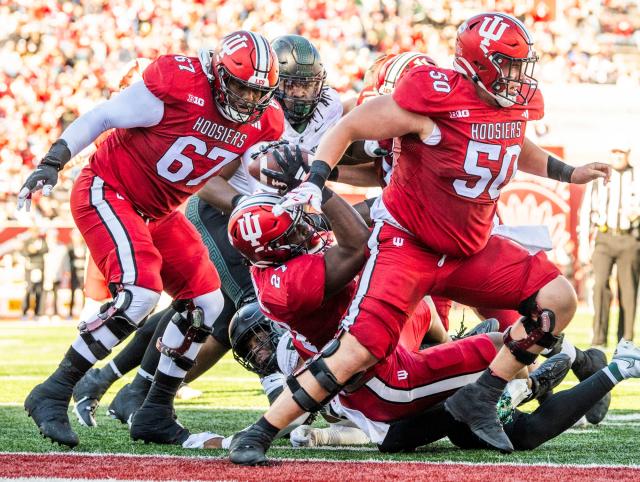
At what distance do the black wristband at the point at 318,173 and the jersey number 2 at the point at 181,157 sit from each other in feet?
2.84

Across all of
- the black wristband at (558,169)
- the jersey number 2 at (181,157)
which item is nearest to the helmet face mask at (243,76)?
the jersey number 2 at (181,157)

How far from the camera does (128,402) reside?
5.25 meters

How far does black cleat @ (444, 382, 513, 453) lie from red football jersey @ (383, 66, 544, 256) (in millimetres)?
538

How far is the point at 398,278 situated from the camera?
3998mm

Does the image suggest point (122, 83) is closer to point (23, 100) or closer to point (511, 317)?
point (511, 317)

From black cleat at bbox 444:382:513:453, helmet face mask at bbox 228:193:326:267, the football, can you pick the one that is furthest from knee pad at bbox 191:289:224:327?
black cleat at bbox 444:382:513:453

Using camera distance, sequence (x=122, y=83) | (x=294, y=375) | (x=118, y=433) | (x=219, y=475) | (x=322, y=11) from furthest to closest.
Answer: (x=322, y=11)
(x=122, y=83)
(x=118, y=433)
(x=294, y=375)
(x=219, y=475)

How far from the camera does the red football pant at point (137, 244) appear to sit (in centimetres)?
435

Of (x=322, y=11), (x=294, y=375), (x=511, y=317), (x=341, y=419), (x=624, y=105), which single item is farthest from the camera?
(x=322, y=11)

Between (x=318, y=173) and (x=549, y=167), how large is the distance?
4.25ft

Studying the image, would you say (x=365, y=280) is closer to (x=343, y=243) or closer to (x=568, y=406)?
(x=343, y=243)

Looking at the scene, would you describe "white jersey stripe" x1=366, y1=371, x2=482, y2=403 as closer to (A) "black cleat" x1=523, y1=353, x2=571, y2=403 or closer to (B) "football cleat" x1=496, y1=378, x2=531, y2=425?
(B) "football cleat" x1=496, y1=378, x2=531, y2=425

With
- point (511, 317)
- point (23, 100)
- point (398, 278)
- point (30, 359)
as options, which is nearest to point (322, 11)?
point (23, 100)

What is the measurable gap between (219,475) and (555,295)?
57.7 inches
